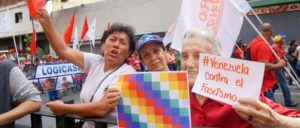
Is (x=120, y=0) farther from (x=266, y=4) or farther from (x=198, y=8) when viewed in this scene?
(x=198, y=8)

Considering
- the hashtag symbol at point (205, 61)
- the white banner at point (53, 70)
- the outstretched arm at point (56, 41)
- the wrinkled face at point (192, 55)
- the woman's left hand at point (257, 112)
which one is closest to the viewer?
the woman's left hand at point (257, 112)

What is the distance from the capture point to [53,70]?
505 inches

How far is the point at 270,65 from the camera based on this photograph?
544 centimetres

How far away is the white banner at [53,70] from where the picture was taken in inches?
485

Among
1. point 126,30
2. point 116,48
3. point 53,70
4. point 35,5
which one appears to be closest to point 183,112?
point 116,48

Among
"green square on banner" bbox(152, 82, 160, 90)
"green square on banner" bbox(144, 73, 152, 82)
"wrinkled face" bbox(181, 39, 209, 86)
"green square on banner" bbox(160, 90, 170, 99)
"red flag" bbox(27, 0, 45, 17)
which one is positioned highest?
"red flag" bbox(27, 0, 45, 17)

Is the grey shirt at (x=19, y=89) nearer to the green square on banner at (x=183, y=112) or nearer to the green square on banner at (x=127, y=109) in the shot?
the green square on banner at (x=127, y=109)

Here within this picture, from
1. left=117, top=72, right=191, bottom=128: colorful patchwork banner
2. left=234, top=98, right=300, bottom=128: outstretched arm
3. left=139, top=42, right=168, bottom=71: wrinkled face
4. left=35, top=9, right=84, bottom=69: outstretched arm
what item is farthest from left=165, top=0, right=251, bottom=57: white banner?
left=234, top=98, right=300, bottom=128: outstretched arm

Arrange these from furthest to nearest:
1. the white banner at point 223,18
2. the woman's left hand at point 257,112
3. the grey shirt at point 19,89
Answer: the white banner at point 223,18 < the grey shirt at point 19,89 < the woman's left hand at point 257,112

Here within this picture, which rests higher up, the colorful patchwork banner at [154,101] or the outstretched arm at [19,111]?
the colorful patchwork banner at [154,101]

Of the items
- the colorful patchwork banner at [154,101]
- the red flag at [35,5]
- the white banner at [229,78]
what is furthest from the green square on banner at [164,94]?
the red flag at [35,5]

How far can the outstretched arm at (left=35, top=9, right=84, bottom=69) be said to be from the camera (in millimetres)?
2798

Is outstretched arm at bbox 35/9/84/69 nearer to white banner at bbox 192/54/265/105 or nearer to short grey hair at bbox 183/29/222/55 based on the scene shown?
short grey hair at bbox 183/29/222/55

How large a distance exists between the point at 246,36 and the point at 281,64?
14340 mm
